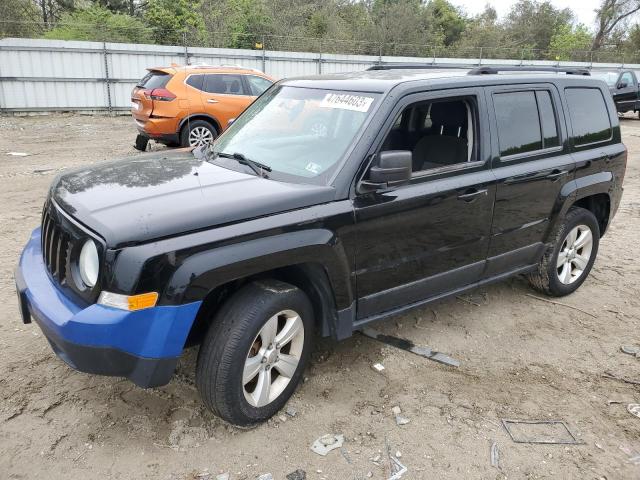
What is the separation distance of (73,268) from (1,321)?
1741mm

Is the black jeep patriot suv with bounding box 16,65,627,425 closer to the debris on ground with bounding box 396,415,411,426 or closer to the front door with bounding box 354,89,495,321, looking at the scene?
the front door with bounding box 354,89,495,321

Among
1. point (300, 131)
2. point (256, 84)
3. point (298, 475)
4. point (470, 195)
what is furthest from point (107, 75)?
point (298, 475)

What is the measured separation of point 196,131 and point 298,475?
28.8 feet

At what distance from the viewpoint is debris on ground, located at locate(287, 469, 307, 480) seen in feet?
8.79

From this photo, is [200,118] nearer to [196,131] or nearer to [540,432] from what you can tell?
[196,131]

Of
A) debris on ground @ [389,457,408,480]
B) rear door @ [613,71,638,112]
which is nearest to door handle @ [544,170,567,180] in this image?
debris on ground @ [389,457,408,480]

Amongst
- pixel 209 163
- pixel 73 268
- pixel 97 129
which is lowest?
pixel 97 129

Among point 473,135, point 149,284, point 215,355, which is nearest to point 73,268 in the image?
point 149,284

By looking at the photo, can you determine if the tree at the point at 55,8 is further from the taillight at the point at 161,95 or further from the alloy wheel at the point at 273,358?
the alloy wheel at the point at 273,358

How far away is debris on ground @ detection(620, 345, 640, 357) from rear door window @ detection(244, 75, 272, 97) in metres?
8.82

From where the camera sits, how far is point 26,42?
1595 centimetres

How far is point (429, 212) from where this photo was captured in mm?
3439

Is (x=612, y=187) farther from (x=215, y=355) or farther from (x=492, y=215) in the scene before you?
(x=215, y=355)

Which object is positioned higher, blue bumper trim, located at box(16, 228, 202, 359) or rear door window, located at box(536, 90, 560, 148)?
rear door window, located at box(536, 90, 560, 148)
